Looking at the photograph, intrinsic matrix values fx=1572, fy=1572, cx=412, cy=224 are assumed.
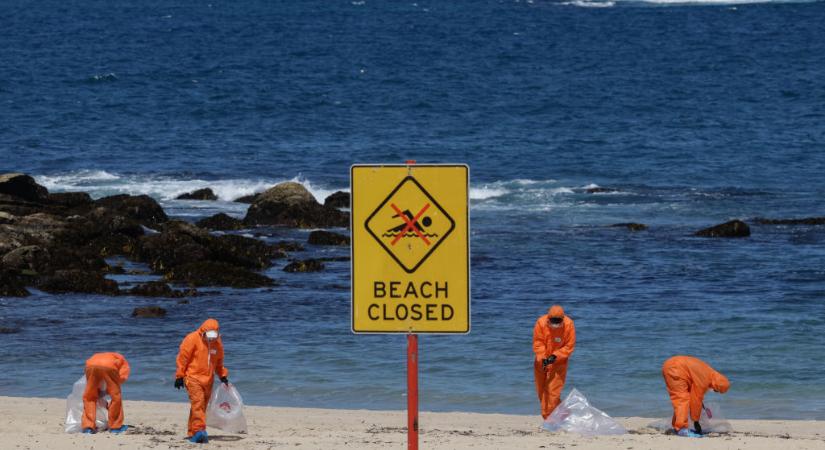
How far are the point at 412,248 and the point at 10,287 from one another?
18.8 metres

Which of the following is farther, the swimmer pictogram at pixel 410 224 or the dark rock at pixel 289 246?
the dark rock at pixel 289 246

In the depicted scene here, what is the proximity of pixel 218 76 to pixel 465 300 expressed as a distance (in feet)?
220

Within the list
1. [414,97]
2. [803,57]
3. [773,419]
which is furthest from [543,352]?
[803,57]

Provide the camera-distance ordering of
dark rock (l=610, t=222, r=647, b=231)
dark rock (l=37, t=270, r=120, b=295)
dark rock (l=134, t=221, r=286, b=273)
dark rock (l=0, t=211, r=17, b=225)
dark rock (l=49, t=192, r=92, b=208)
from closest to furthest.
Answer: dark rock (l=37, t=270, r=120, b=295)
dark rock (l=134, t=221, r=286, b=273)
dark rock (l=0, t=211, r=17, b=225)
dark rock (l=49, t=192, r=92, b=208)
dark rock (l=610, t=222, r=647, b=231)

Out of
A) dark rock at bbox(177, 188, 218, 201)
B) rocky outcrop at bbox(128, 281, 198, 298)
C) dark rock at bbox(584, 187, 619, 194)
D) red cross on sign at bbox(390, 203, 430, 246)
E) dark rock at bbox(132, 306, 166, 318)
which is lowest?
dark rock at bbox(132, 306, 166, 318)

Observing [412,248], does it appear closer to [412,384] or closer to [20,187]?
[412,384]

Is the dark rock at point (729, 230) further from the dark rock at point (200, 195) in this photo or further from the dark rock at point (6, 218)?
the dark rock at point (6, 218)

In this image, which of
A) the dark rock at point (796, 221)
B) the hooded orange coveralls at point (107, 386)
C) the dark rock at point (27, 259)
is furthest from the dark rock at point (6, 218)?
the dark rock at point (796, 221)

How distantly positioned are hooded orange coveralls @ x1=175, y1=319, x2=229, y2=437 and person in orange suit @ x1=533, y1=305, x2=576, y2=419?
322 centimetres

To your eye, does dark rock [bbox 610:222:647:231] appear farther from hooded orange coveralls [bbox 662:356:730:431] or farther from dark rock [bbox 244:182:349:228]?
hooded orange coveralls [bbox 662:356:730:431]

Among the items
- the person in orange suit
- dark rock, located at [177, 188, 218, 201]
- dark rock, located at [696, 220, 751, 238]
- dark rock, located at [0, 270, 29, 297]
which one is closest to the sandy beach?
the person in orange suit

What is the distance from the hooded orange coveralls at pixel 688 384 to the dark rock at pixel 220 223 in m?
19.1

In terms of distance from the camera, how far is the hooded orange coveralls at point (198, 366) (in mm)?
14156

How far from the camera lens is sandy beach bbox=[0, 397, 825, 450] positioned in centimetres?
1438
